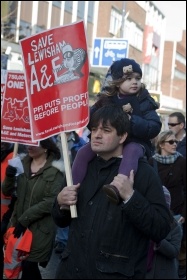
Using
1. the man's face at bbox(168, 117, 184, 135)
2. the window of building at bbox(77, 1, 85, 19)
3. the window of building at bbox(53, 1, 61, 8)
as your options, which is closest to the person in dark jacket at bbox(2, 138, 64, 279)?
the man's face at bbox(168, 117, 184, 135)

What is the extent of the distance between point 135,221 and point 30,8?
21483 mm

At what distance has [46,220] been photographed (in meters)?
5.21

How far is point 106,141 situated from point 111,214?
434mm

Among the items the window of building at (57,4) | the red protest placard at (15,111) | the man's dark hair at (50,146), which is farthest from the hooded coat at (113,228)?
the window of building at (57,4)

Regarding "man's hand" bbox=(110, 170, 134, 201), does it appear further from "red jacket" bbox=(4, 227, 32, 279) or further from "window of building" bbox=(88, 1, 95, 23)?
"window of building" bbox=(88, 1, 95, 23)

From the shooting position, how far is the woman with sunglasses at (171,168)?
661cm

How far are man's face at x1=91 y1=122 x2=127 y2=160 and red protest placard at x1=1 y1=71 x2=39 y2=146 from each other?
2.73 m

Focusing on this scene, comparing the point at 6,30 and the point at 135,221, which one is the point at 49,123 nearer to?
the point at 135,221

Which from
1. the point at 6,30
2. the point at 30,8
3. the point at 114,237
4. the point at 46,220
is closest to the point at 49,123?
the point at 114,237

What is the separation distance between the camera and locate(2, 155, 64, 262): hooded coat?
511 cm

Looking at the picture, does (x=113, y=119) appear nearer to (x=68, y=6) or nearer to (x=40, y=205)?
(x=40, y=205)

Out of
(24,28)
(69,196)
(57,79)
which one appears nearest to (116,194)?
(69,196)

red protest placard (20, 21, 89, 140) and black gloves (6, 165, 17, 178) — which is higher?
red protest placard (20, 21, 89, 140)

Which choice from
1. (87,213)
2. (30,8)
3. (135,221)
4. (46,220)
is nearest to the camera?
(135,221)
